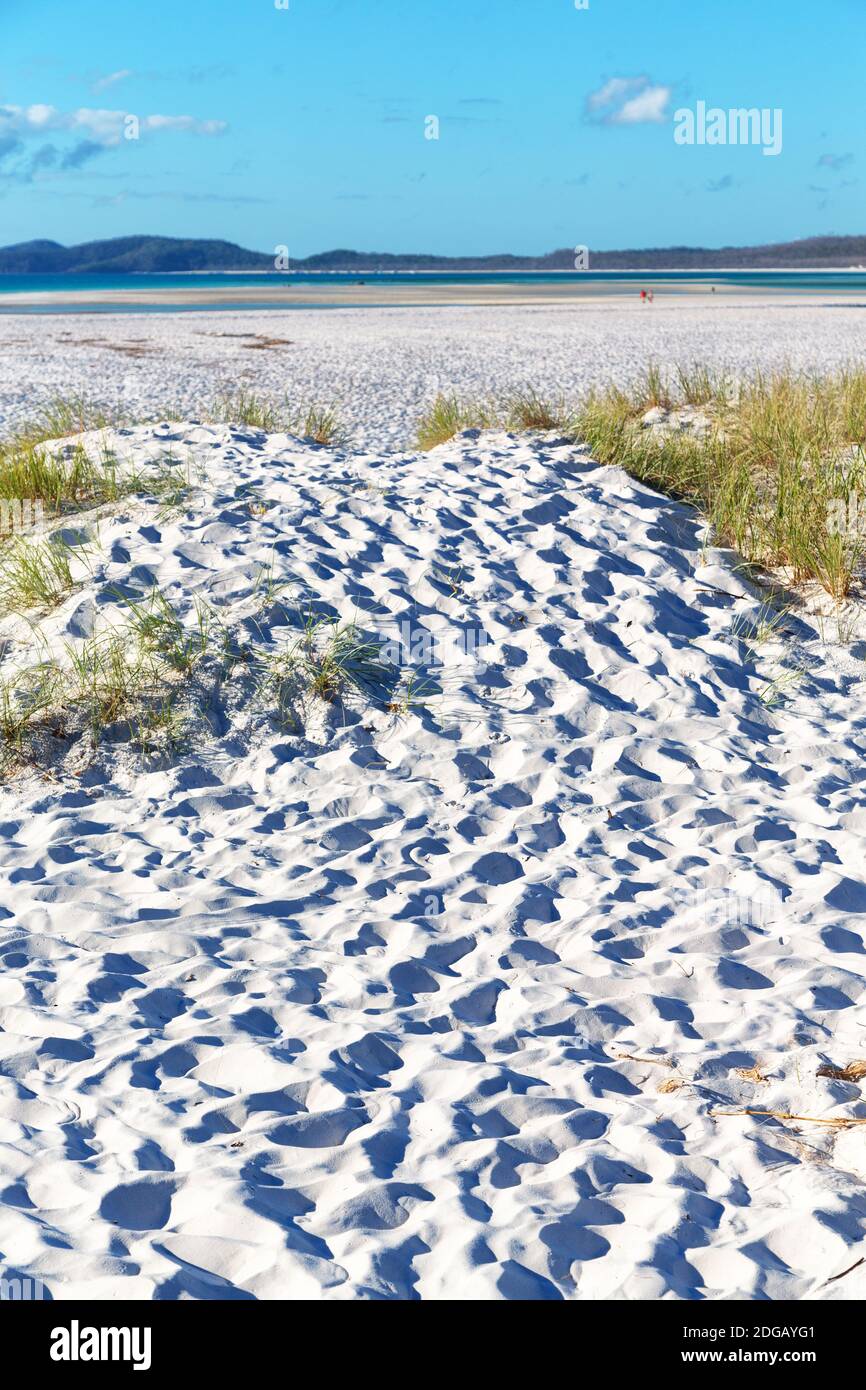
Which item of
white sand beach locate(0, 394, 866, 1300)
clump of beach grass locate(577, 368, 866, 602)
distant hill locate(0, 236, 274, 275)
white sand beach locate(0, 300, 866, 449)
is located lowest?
white sand beach locate(0, 394, 866, 1300)

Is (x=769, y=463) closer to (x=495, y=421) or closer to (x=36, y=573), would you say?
(x=495, y=421)

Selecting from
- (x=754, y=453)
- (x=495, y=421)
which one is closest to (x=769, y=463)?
(x=754, y=453)

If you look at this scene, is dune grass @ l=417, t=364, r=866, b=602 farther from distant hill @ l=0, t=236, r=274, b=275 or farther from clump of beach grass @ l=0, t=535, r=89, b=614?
distant hill @ l=0, t=236, r=274, b=275

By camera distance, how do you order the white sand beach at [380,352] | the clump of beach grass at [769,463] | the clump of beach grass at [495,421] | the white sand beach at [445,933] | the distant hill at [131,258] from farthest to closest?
the distant hill at [131,258] → the white sand beach at [380,352] → the clump of beach grass at [495,421] → the clump of beach grass at [769,463] → the white sand beach at [445,933]

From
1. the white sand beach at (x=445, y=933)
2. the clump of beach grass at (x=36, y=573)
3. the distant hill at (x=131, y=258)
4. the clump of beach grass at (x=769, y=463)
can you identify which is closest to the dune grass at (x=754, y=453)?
the clump of beach grass at (x=769, y=463)

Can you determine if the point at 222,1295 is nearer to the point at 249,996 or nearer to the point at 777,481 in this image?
the point at 249,996

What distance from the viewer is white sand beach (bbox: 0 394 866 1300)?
238cm

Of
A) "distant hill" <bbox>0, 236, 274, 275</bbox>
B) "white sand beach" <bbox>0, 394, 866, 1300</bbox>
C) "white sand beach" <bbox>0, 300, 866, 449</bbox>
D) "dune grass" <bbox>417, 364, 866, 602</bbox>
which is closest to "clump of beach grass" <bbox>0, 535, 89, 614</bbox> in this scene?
"white sand beach" <bbox>0, 394, 866, 1300</bbox>

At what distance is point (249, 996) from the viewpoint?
126 inches

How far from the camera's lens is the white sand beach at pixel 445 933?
2375 millimetres

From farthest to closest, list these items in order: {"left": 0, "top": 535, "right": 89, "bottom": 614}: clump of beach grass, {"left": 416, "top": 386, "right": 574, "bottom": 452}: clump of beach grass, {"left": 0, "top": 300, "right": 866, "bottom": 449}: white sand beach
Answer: {"left": 0, "top": 300, "right": 866, "bottom": 449}: white sand beach → {"left": 416, "top": 386, "right": 574, "bottom": 452}: clump of beach grass → {"left": 0, "top": 535, "right": 89, "bottom": 614}: clump of beach grass

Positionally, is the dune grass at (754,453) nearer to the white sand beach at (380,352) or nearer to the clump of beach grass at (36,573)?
the white sand beach at (380,352)
